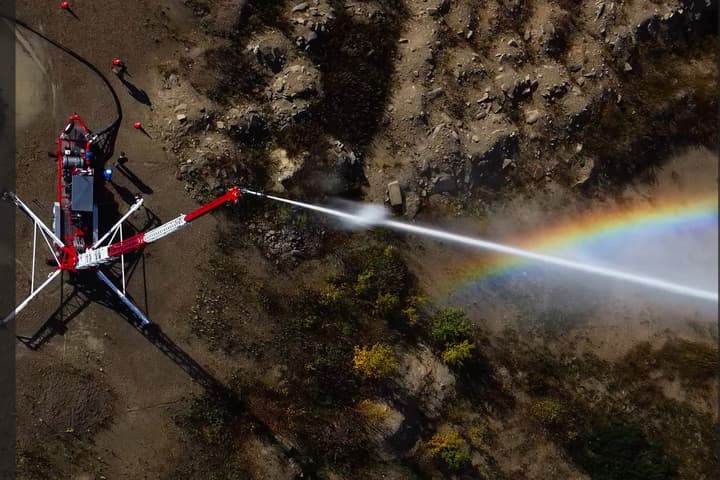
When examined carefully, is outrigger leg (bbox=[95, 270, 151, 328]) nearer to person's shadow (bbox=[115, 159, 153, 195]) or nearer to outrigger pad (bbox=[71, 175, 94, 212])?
outrigger pad (bbox=[71, 175, 94, 212])

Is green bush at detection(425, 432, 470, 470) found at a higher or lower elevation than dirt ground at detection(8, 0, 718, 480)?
lower

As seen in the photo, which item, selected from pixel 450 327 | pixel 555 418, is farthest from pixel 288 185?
pixel 555 418

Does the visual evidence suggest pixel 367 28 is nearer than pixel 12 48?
No

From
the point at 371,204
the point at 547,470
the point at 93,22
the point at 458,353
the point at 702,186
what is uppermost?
the point at 93,22

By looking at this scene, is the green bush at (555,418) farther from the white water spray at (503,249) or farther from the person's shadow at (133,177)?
the person's shadow at (133,177)

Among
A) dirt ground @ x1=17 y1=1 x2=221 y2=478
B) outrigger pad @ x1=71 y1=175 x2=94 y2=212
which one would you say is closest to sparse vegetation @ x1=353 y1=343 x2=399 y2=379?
dirt ground @ x1=17 y1=1 x2=221 y2=478

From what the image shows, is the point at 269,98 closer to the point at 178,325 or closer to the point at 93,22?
the point at 93,22

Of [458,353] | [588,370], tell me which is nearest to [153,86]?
[458,353]
